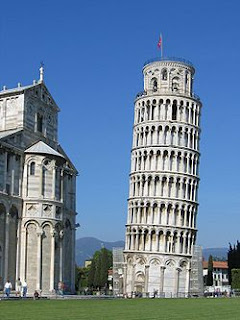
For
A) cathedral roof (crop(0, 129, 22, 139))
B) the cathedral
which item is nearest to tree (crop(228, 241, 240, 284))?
the cathedral

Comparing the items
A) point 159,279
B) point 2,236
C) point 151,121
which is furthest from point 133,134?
point 2,236

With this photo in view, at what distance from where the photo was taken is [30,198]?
171 ft

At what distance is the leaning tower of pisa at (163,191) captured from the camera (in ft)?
262

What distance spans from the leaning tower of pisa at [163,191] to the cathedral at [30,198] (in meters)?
23.8

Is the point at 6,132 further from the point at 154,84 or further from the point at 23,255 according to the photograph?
the point at 154,84

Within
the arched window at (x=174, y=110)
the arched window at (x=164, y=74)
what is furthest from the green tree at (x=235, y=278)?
the arched window at (x=164, y=74)

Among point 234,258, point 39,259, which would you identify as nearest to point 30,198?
point 39,259

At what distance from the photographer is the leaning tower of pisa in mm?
79750

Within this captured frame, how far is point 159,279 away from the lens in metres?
79.4

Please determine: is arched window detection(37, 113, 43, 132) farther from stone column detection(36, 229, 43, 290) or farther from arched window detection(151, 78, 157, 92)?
arched window detection(151, 78, 157, 92)

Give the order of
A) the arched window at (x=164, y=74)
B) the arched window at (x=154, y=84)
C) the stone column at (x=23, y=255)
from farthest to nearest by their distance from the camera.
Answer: the arched window at (x=154, y=84)
the arched window at (x=164, y=74)
the stone column at (x=23, y=255)

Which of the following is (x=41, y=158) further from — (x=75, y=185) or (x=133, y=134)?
(x=133, y=134)

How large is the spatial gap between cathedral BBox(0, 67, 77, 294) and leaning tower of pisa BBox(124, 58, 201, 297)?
2377 centimetres

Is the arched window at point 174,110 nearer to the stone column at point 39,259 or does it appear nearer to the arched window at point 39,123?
the arched window at point 39,123
